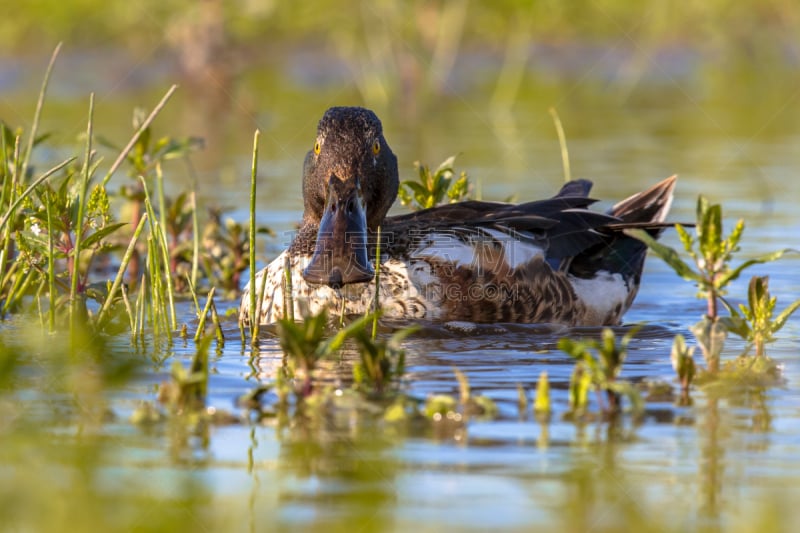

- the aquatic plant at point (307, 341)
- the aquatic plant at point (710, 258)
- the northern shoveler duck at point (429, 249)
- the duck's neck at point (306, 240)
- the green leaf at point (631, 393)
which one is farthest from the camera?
the duck's neck at point (306, 240)

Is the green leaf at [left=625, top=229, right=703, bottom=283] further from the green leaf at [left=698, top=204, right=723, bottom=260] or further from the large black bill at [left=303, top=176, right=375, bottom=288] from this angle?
the large black bill at [left=303, top=176, right=375, bottom=288]

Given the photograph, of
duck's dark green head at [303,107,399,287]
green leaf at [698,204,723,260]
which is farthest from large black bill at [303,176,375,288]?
green leaf at [698,204,723,260]

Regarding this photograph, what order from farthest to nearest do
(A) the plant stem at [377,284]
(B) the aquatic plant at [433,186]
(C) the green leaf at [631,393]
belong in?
(B) the aquatic plant at [433,186] → (A) the plant stem at [377,284] → (C) the green leaf at [631,393]

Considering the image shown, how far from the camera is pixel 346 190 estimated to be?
6.02 m

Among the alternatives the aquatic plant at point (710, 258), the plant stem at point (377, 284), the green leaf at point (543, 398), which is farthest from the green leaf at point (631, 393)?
the plant stem at point (377, 284)

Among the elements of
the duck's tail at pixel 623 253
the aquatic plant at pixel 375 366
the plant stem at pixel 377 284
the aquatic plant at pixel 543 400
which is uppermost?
the duck's tail at pixel 623 253

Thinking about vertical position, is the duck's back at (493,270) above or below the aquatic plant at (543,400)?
above

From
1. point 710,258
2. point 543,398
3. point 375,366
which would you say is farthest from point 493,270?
point 543,398

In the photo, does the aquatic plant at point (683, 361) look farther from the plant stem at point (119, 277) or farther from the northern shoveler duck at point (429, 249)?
the plant stem at point (119, 277)

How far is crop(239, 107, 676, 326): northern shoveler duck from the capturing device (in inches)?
237

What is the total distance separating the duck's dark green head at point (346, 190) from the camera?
5.48 m

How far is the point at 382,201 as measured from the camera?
6527 millimetres

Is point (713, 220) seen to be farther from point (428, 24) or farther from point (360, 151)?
point (428, 24)

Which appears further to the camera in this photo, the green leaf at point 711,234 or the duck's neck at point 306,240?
the duck's neck at point 306,240
